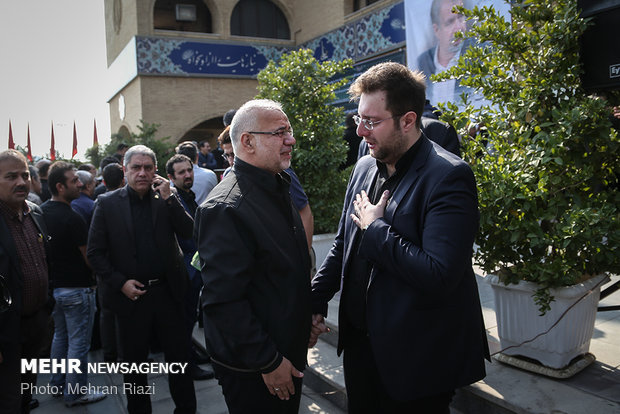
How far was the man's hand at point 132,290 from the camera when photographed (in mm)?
3221

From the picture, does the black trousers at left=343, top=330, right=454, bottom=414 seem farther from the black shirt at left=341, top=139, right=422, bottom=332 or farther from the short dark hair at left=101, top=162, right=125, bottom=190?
the short dark hair at left=101, top=162, right=125, bottom=190

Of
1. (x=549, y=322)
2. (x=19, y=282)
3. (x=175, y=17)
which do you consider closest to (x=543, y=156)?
(x=549, y=322)

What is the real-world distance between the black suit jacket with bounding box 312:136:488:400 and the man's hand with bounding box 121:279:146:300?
1.92 metres

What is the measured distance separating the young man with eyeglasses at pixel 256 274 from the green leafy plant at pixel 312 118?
3679 millimetres

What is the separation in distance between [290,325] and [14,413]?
1939 mm

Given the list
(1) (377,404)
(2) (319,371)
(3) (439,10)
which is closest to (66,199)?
(2) (319,371)

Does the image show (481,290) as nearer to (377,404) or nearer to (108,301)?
(377,404)

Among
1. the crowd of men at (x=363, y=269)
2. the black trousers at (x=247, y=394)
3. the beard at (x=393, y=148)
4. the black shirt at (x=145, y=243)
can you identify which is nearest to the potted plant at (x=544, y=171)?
the crowd of men at (x=363, y=269)

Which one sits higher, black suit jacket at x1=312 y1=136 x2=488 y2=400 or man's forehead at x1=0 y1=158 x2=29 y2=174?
man's forehead at x1=0 y1=158 x2=29 y2=174

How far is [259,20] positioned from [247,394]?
19210mm

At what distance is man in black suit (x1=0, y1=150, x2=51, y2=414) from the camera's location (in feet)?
9.00

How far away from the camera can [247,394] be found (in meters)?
1.94

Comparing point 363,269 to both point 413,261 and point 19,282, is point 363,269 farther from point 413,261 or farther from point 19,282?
point 19,282

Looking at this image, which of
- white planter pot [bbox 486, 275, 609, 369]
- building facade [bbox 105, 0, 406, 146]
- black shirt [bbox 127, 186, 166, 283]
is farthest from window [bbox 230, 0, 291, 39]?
white planter pot [bbox 486, 275, 609, 369]
